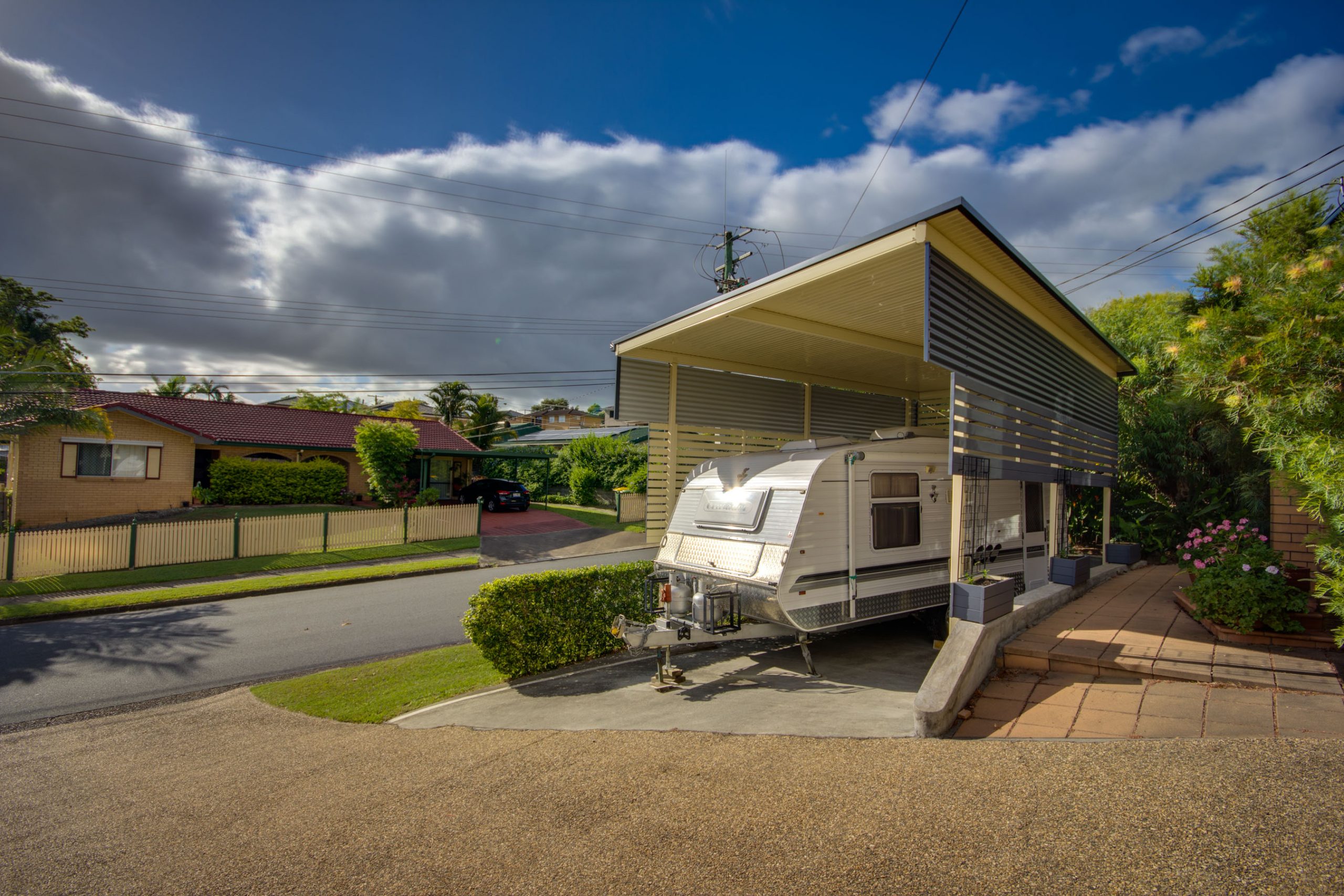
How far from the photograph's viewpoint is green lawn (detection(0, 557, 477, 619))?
1138cm

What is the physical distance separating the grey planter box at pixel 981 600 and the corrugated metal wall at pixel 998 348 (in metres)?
2.07

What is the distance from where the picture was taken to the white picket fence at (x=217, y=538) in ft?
44.5

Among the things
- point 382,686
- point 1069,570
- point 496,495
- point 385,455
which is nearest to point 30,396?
point 385,455

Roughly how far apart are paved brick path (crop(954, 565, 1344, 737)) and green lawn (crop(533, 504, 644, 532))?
17159 mm

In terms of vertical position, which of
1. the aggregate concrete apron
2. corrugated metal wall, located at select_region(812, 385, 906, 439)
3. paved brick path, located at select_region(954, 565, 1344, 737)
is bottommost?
the aggregate concrete apron

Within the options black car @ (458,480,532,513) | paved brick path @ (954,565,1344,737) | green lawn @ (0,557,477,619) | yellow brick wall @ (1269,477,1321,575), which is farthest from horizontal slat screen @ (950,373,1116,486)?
black car @ (458,480,532,513)

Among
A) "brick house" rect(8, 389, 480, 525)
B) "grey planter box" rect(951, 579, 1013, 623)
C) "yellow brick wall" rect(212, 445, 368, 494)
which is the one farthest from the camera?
"yellow brick wall" rect(212, 445, 368, 494)

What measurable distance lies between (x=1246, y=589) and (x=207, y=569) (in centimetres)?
1891

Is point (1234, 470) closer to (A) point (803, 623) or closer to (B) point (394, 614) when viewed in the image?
(A) point (803, 623)

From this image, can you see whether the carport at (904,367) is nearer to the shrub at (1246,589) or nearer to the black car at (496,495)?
the shrub at (1246,589)

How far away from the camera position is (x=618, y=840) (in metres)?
3.29

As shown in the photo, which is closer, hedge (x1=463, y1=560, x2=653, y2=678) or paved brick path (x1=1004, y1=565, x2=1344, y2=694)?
paved brick path (x1=1004, y1=565, x2=1344, y2=694)

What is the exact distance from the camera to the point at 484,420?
4716 cm

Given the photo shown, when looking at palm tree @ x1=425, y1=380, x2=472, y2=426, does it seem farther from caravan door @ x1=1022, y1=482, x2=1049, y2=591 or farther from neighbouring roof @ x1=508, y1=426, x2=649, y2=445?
caravan door @ x1=1022, y1=482, x2=1049, y2=591
